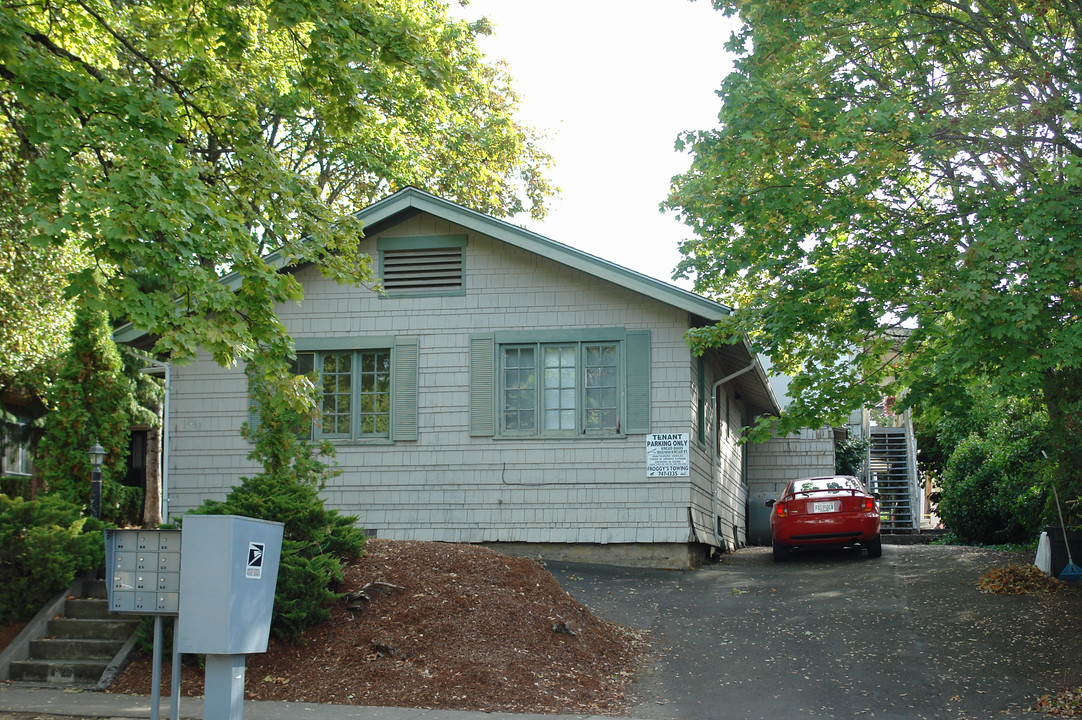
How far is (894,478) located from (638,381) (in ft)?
57.0

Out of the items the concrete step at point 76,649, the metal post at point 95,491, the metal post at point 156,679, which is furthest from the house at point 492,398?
the metal post at point 156,679

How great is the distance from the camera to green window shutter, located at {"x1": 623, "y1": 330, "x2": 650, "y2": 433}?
14773 millimetres

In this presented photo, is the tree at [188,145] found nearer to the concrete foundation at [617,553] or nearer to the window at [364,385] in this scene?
the window at [364,385]

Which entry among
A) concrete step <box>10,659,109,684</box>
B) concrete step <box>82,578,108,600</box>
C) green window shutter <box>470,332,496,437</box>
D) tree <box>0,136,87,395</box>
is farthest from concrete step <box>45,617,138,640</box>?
tree <box>0,136,87,395</box>

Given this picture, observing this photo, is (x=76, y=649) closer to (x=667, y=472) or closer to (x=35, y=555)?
(x=35, y=555)

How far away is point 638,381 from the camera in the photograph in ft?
48.8

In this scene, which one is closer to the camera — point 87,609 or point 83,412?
point 87,609

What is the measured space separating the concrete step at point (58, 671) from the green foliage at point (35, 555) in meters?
0.71

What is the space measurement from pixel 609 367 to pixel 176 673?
8.95m

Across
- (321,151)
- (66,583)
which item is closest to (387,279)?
(66,583)

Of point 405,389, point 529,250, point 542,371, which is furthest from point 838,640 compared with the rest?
point 405,389

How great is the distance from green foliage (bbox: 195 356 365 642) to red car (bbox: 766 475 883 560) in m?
8.21

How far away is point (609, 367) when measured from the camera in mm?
15086

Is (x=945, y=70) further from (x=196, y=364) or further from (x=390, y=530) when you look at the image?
(x=196, y=364)
